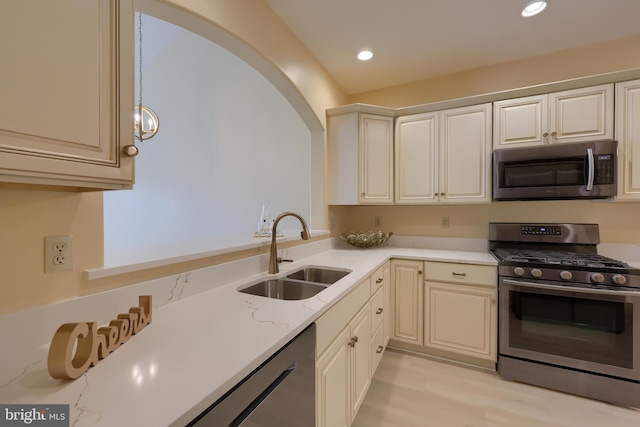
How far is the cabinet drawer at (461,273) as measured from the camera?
7.02 feet

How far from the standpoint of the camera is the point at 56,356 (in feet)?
2.04

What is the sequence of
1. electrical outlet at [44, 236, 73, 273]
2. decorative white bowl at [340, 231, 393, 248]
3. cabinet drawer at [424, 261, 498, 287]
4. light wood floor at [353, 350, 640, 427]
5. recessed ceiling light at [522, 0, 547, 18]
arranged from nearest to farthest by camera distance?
electrical outlet at [44, 236, 73, 273] → light wood floor at [353, 350, 640, 427] → recessed ceiling light at [522, 0, 547, 18] → cabinet drawer at [424, 261, 498, 287] → decorative white bowl at [340, 231, 393, 248]

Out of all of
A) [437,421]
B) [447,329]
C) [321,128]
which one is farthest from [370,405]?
[321,128]

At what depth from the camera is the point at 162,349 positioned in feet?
2.60

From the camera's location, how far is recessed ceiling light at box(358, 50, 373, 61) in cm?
238

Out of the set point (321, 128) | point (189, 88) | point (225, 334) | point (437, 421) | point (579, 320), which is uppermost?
point (189, 88)

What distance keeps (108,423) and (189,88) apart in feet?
14.2

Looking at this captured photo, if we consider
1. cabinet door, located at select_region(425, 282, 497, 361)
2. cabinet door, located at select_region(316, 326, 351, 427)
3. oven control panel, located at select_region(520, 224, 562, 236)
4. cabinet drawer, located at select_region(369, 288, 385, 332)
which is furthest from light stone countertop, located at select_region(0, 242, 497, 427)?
oven control panel, located at select_region(520, 224, 562, 236)

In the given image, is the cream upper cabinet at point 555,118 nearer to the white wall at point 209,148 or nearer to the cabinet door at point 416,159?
the cabinet door at point 416,159

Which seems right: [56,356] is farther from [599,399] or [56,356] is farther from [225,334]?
[599,399]

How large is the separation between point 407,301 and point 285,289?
131 centimetres

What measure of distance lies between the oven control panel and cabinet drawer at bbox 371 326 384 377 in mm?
1566

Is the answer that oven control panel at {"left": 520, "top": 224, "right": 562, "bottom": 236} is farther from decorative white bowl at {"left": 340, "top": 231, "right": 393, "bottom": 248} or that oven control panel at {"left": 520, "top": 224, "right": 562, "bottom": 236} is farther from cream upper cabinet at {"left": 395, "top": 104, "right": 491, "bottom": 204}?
decorative white bowl at {"left": 340, "top": 231, "right": 393, "bottom": 248}

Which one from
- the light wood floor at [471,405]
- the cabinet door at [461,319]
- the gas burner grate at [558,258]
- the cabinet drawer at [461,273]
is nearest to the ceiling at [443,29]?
the gas burner grate at [558,258]
